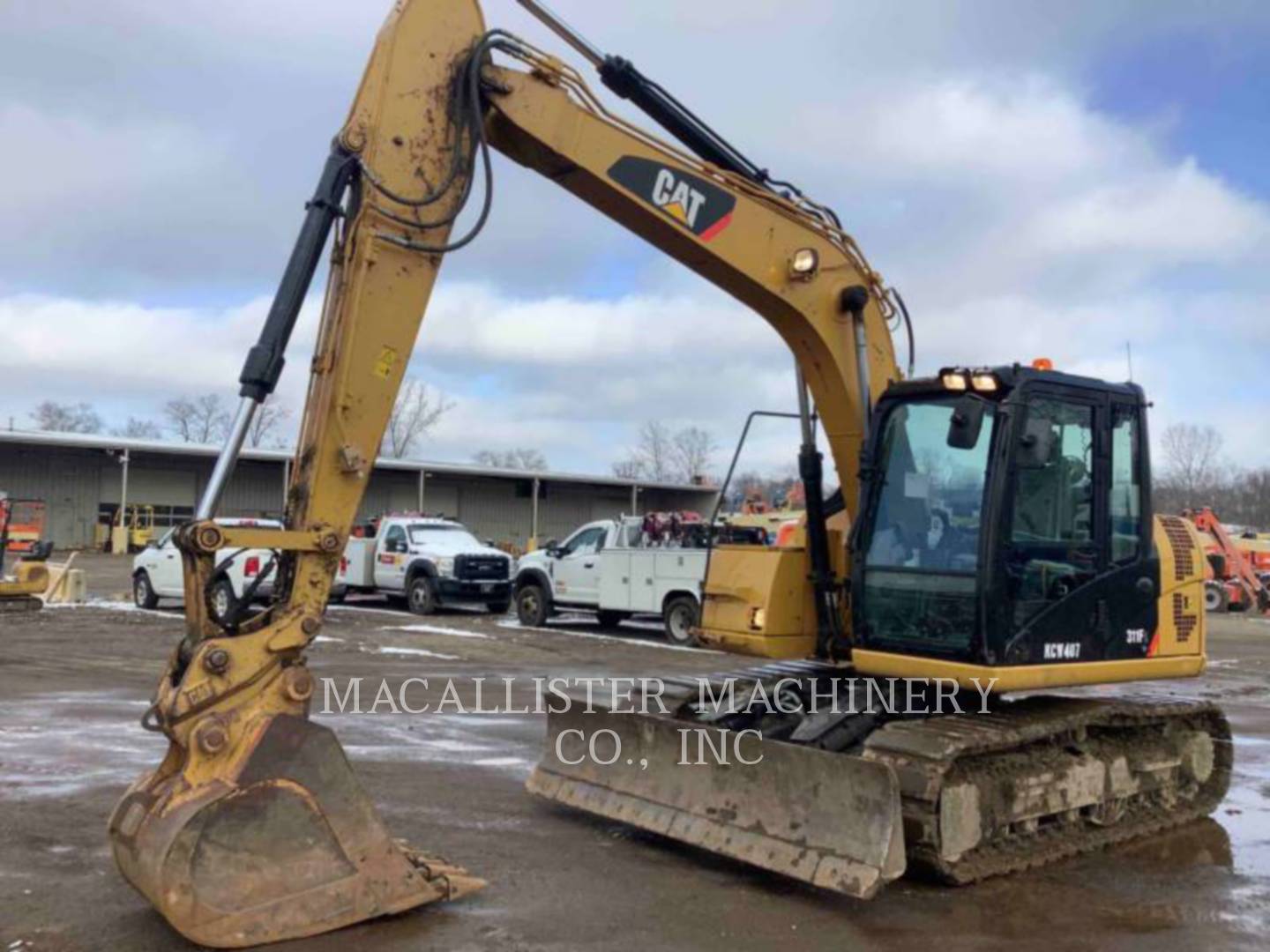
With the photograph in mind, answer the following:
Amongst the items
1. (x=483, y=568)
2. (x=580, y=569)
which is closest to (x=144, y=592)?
(x=483, y=568)

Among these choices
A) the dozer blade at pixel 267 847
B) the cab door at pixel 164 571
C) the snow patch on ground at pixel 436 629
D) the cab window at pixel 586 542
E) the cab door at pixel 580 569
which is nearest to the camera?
the dozer blade at pixel 267 847

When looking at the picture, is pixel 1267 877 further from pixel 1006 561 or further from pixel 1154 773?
pixel 1006 561

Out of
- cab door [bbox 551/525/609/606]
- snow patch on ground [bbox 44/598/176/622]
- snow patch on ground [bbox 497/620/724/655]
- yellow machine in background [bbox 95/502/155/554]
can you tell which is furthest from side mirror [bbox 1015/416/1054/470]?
yellow machine in background [bbox 95/502/155/554]

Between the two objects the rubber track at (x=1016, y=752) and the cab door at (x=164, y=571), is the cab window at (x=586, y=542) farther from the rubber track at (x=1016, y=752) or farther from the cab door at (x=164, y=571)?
the rubber track at (x=1016, y=752)

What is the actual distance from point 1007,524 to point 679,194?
101 inches

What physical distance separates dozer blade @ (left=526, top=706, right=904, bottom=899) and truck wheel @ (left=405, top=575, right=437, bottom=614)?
625 inches

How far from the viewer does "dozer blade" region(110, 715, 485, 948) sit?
4984mm

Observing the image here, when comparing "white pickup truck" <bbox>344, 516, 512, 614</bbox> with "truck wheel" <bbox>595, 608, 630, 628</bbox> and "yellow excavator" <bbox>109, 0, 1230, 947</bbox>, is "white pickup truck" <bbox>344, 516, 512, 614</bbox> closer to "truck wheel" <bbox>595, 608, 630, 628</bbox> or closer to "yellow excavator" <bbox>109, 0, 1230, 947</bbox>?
"truck wheel" <bbox>595, 608, 630, 628</bbox>

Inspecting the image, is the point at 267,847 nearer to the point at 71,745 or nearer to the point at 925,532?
the point at 925,532

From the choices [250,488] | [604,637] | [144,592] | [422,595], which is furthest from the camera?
[250,488]

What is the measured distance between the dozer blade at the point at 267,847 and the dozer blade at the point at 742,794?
184 cm

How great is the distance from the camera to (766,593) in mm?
7469

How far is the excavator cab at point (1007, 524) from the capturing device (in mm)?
6586

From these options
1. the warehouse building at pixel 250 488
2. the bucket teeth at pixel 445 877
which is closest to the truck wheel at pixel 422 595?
the bucket teeth at pixel 445 877
